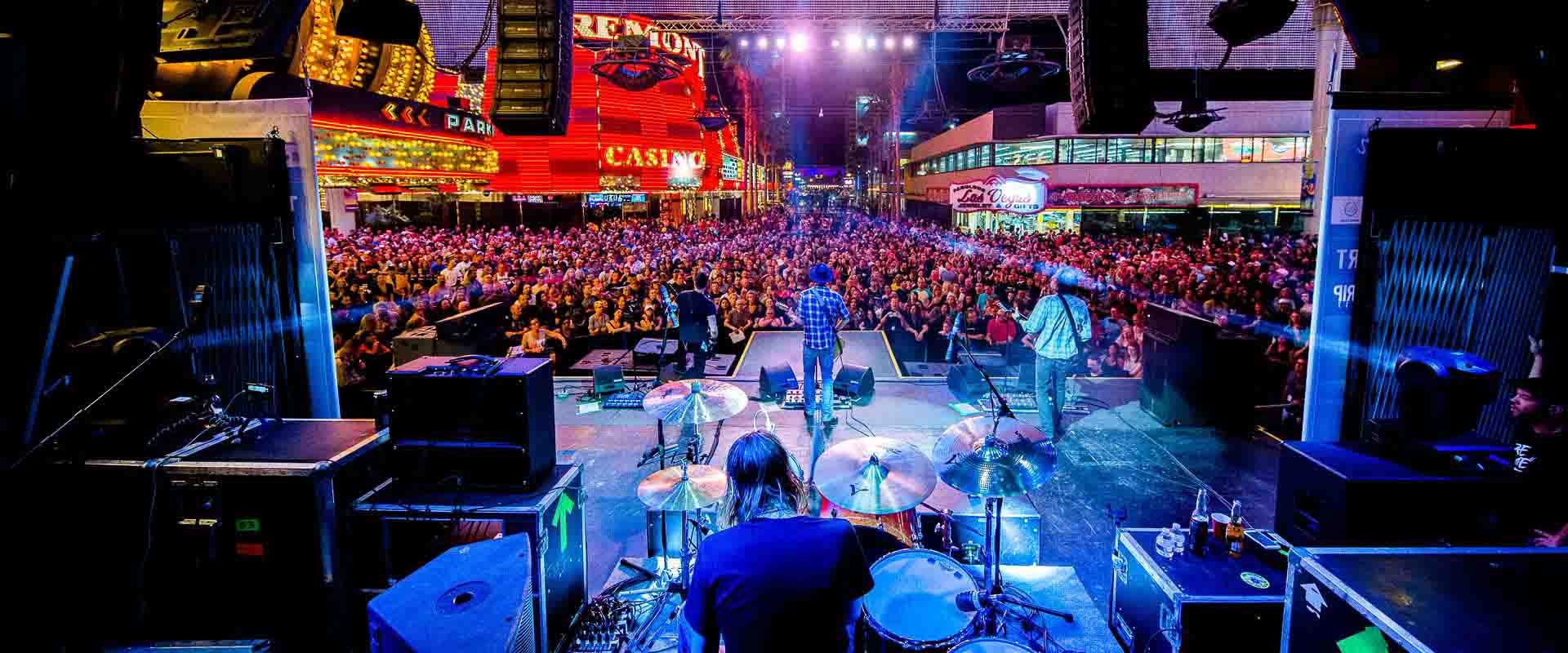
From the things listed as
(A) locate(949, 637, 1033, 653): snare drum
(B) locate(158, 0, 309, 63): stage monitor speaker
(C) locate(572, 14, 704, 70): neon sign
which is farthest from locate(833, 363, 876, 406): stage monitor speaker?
(C) locate(572, 14, 704, 70): neon sign

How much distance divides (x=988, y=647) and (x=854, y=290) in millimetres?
8881

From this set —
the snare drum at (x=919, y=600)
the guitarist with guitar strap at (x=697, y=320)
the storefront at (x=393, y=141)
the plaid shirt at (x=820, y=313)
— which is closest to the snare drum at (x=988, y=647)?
the snare drum at (x=919, y=600)

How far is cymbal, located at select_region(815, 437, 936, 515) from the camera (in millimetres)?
3182

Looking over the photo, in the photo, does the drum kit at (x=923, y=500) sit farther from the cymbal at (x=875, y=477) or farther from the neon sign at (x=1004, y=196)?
the neon sign at (x=1004, y=196)

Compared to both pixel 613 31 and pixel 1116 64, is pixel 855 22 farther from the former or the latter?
pixel 613 31

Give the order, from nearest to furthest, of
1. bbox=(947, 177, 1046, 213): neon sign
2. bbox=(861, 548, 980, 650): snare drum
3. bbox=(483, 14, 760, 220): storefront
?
1. bbox=(861, 548, 980, 650): snare drum
2. bbox=(947, 177, 1046, 213): neon sign
3. bbox=(483, 14, 760, 220): storefront

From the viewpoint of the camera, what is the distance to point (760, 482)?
2332mm

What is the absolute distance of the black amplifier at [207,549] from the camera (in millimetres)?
3312

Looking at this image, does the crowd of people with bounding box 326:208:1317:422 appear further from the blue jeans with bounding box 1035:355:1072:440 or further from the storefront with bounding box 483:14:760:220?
the storefront with bounding box 483:14:760:220

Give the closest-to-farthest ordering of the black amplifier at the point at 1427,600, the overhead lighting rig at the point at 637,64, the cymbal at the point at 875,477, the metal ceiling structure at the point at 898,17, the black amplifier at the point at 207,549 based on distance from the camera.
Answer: the black amplifier at the point at 1427,600
the cymbal at the point at 875,477
the black amplifier at the point at 207,549
the overhead lighting rig at the point at 637,64
the metal ceiling structure at the point at 898,17

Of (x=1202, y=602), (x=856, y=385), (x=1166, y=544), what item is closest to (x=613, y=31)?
(x=856, y=385)

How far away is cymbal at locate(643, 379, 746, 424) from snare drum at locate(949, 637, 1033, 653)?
171 centimetres

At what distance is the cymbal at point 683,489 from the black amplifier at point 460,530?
52 centimetres

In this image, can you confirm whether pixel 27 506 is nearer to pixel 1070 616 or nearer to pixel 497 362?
pixel 497 362
